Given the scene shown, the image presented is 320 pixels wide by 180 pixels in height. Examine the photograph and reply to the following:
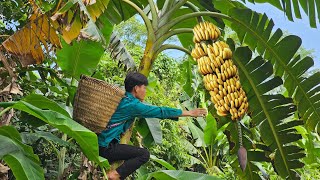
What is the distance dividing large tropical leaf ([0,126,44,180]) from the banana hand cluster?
2.43 feet

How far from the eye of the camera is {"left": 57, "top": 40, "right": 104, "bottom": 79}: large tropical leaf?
2730 mm

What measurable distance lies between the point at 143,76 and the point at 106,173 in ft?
1.50

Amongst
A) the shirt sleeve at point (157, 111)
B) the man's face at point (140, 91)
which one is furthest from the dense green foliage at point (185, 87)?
the shirt sleeve at point (157, 111)

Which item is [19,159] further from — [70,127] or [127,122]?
[127,122]

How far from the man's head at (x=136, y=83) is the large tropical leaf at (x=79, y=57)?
627 mm

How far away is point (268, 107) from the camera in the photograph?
254cm

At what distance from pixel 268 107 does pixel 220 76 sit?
2.68 ft

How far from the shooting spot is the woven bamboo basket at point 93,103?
1.99m

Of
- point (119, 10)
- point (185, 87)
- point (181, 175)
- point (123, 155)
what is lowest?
point (181, 175)

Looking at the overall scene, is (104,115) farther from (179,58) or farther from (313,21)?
(179,58)

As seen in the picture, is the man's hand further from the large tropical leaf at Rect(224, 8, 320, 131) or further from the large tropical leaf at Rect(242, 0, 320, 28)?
the large tropical leaf at Rect(242, 0, 320, 28)

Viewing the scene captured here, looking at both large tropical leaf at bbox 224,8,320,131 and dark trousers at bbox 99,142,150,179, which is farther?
large tropical leaf at bbox 224,8,320,131

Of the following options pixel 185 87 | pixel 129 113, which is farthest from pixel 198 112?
pixel 185 87

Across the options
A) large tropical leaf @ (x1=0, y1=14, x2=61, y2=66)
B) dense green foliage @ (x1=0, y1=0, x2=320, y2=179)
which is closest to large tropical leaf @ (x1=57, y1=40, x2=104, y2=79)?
dense green foliage @ (x1=0, y1=0, x2=320, y2=179)
